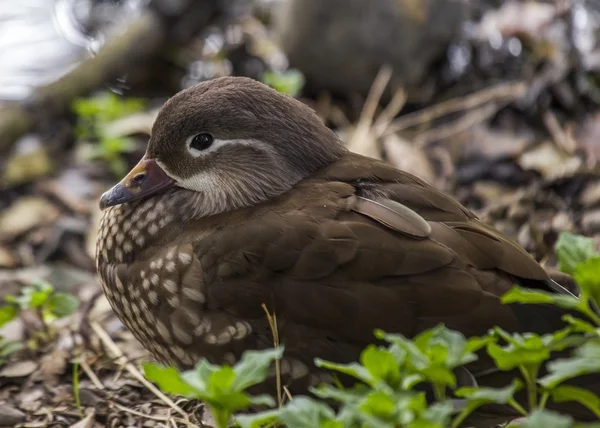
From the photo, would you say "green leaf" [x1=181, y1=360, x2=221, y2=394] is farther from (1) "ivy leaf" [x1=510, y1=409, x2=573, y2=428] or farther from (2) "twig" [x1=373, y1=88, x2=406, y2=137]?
(2) "twig" [x1=373, y1=88, x2=406, y2=137]

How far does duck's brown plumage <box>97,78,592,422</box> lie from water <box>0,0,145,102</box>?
8.04 ft

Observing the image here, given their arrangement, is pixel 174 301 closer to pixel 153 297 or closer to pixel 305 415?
pixel 153 297

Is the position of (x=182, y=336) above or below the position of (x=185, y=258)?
below

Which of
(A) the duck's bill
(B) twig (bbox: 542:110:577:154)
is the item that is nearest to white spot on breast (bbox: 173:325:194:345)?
(A) the duck's bill

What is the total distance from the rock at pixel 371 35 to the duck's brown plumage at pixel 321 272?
2010mm

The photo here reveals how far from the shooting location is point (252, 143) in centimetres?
251

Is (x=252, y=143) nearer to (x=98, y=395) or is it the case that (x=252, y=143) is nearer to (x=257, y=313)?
(x=257, y=313)

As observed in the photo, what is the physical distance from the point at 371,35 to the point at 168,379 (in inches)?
118

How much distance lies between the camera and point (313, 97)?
4.60m

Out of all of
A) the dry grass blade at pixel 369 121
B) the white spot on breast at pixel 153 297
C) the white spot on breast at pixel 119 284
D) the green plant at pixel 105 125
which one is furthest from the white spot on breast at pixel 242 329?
the green plant at pixel 105 125

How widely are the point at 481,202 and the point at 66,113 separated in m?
2.02

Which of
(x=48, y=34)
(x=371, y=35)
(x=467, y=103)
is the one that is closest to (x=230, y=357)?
(x=467, y=103)

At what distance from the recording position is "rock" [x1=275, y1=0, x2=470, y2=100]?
4371 mm

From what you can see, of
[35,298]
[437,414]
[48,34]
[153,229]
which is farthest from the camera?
[48,34]
